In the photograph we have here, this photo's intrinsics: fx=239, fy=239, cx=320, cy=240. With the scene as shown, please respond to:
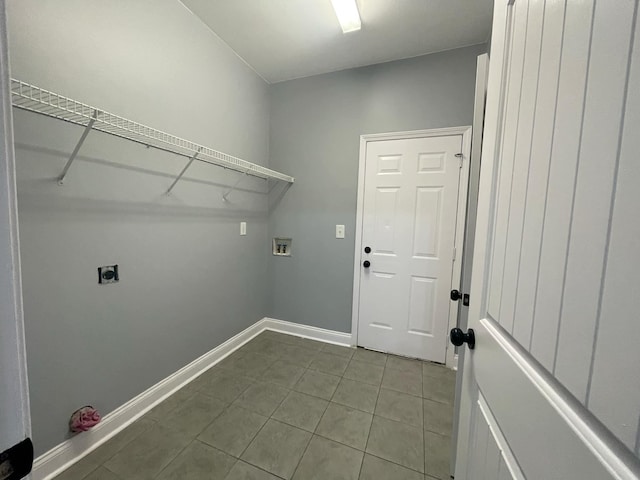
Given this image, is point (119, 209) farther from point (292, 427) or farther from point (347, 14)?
point (347, 14)

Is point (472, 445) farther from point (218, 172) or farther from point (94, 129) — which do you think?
point (218, 172)

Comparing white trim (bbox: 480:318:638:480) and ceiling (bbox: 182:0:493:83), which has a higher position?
ceiling (bbox: 182:0:493:83)

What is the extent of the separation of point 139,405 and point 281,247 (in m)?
1.70

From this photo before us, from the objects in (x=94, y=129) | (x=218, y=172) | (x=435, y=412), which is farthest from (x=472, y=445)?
(x=218, y=172)

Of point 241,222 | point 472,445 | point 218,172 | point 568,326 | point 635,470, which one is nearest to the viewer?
point 635,470

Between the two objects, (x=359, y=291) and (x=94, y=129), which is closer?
(x=94, y=129)

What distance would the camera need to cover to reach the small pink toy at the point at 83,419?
1217 millimetres

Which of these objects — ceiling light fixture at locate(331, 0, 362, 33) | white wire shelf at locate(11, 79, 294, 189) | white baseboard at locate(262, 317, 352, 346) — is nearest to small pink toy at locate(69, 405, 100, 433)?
white wire shelf at locate(11, 79, 294, 189)

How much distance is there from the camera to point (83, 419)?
4.04 ft

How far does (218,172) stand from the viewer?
6.66ft

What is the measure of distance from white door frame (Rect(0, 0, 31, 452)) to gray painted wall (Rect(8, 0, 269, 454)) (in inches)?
41.3

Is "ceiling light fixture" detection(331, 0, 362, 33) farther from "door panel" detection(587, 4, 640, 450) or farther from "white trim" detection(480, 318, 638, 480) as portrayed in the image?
"white trim" detection(480, 318, 638, 480)

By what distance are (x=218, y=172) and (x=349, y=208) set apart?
1.25m

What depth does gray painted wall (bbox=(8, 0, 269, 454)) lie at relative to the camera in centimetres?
109
